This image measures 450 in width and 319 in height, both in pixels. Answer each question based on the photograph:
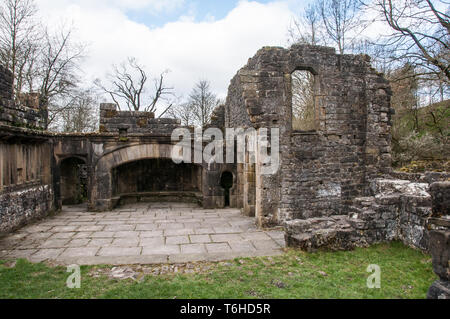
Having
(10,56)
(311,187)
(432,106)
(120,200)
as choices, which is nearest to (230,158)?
(311,187)

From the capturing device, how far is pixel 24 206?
7.98 meters

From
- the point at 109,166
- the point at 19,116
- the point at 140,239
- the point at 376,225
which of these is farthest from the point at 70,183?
the point at 376,225

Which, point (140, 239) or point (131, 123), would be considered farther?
point (131, 123)

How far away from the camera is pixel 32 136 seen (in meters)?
8.38

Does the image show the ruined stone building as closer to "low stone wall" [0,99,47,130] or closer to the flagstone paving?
"low stone wall" [0,99,47,130]

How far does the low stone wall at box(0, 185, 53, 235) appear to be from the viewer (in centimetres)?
707

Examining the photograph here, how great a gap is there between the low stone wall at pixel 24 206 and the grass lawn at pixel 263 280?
2.47m

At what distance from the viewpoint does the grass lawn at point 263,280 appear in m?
3.78

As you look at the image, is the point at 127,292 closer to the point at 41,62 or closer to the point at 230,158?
the point at 230,158

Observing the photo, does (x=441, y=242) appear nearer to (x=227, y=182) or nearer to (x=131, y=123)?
(x=227, y=182)

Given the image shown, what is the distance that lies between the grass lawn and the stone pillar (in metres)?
0.39

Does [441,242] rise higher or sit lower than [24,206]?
higher

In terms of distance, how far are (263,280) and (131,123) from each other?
814 centimetres
